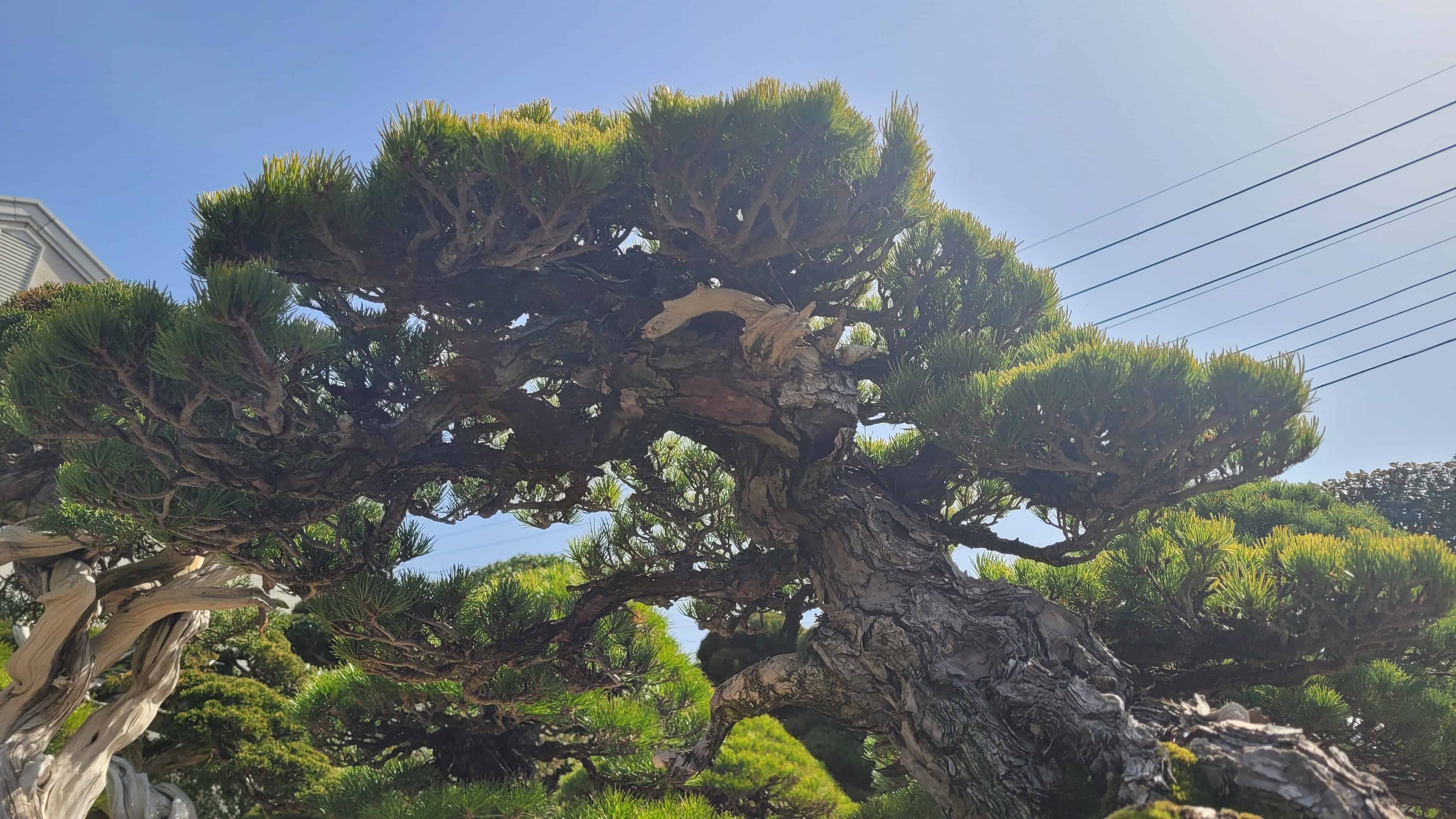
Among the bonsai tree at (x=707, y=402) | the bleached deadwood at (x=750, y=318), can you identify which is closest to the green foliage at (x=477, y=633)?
the bonsai tree at (x=707, y=402)

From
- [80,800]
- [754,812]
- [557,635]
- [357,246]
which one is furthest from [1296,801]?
[80,800]

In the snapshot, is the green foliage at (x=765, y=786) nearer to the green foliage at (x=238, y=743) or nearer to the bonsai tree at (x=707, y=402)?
the bonsai tree at (x=707, y=402)

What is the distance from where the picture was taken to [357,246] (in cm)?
197

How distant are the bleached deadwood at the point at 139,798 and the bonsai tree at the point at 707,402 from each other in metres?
2.25

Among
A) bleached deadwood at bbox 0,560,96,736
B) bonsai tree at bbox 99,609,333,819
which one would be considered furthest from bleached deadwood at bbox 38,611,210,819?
bonsai tree at bbox 99,609,333,819

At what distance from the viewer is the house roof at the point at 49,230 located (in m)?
6.14

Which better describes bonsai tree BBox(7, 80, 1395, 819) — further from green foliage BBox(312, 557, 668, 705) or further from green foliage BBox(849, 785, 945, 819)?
green foliage BBox(849, 785, 945, 819)

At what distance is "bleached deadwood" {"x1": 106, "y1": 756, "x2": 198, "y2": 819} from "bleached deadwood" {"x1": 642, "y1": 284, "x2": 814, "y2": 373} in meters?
3.38

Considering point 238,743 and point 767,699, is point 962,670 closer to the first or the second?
point 767,699

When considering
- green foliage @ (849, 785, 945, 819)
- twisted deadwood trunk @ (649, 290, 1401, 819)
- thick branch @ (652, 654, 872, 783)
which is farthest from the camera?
green foliage @ (849, 785, 945, 819)

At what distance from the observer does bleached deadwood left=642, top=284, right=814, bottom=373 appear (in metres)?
2.03

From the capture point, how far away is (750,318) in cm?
206


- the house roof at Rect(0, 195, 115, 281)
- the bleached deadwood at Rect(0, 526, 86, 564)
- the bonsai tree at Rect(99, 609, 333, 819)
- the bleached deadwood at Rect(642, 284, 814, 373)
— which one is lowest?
the bonsai tree at Rect(99, 609, 333, 819)

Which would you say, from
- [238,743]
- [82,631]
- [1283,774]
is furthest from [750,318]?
[238,743]
